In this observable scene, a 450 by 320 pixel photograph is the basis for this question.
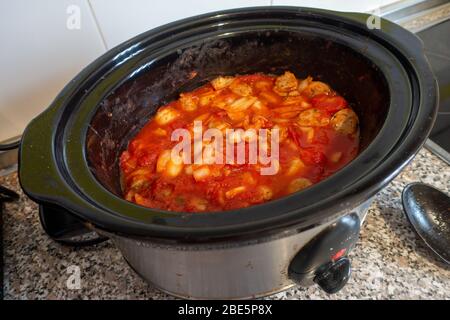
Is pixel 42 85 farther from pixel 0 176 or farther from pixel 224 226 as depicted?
pixel 224 226

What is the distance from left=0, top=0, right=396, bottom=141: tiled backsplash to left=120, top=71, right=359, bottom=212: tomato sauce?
304 mm

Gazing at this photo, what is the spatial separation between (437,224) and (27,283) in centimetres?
100

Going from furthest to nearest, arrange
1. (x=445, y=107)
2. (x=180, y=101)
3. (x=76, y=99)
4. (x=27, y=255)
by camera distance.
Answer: (x=445, y=107)
(x=180, y=101)
(x=27, y=255)
(x=76, y=99)

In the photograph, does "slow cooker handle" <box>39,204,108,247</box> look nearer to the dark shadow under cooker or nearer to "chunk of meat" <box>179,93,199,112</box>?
the dark shadow under cooker

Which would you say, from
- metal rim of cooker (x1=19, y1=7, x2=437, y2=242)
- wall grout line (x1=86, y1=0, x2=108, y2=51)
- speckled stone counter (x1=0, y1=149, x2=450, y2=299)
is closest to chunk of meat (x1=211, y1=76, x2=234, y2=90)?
metal rim of cooker (x1=19, y1=7, x2=437, y2=242)

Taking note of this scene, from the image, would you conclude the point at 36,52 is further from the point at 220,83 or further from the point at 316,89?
the point at 316,89

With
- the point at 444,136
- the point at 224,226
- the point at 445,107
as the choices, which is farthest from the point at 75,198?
the point at 445,107

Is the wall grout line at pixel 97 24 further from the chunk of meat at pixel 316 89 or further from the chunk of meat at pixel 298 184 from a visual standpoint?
the chunk of meat at pixel 298 184

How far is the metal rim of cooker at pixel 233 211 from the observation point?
59cm

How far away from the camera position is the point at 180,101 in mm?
1154

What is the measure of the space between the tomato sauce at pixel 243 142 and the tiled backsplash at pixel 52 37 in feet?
1.00

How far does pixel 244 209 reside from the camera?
2.08 ft

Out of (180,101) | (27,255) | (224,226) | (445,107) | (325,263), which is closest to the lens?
(224,226)

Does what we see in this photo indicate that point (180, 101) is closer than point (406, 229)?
No
